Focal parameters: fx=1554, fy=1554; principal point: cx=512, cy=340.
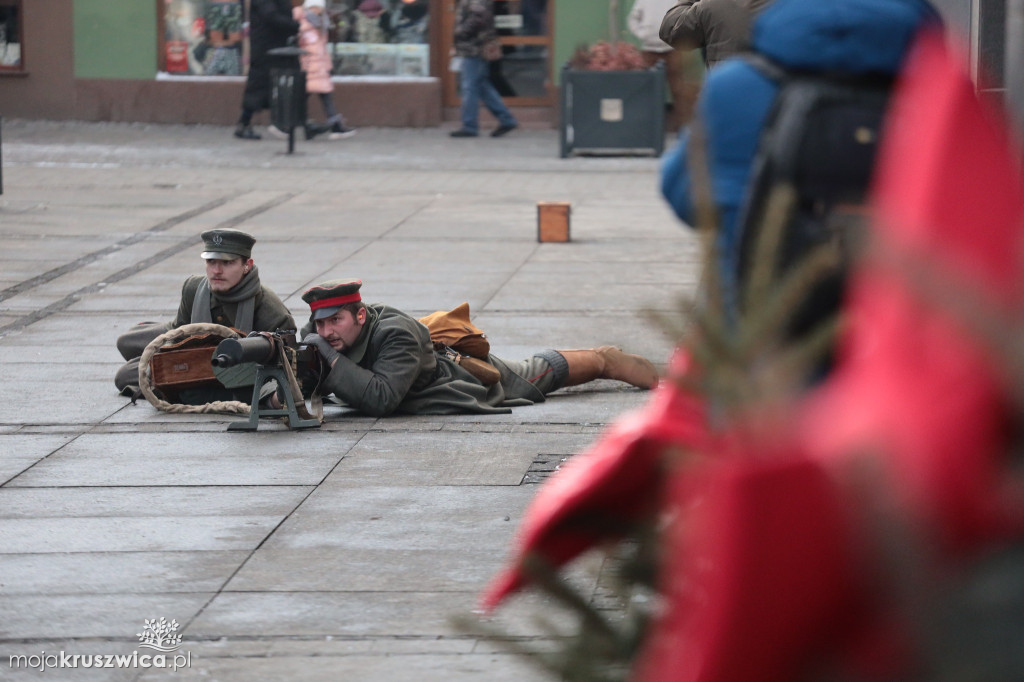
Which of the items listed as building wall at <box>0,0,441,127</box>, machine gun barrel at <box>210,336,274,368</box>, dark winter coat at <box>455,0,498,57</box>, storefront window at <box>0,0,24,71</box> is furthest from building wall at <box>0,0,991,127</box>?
machine gun barrel at <box>210,336,274,368</box>

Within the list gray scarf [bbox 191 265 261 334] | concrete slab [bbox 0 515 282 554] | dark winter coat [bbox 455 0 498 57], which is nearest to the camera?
concrete slab [bbox 0 515 282 554]

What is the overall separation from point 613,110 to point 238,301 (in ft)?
37.8

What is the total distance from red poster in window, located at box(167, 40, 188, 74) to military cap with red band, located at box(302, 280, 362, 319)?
621 inches

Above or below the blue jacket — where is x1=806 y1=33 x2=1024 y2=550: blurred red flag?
below

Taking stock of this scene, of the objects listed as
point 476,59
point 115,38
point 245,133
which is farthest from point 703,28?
point 115,38

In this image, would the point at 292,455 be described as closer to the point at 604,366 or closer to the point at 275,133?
the point at 604,366

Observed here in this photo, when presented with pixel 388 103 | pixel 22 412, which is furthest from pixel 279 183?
pixel 22 412

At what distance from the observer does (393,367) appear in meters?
7.28

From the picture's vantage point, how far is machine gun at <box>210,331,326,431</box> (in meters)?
6.93

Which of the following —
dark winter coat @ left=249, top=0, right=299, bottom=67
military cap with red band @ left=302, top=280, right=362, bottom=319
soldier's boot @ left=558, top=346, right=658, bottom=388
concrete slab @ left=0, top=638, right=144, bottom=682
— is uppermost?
dark winter coat @ left=249, top=0, right=299, bottom=67

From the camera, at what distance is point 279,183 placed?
16672mm

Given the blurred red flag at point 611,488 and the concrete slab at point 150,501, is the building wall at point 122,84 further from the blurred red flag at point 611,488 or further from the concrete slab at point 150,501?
the blurred red flag at point 611,488

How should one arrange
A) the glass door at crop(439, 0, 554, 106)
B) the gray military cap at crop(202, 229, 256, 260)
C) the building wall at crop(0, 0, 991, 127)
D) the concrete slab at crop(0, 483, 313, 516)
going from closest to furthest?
the concrete slab at crop(0, 483, 313, 516) → the gray military cap at crop(202, 229, 256, 260) → the glass door at crop(439, 0, 554, 106) → the building wall at crop(0, 0, 991, 127)

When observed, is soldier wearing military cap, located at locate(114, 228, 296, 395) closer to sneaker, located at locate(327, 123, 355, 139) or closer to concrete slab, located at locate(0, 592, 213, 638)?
concrete slab, located at locate(0, 592, 213, 638)
